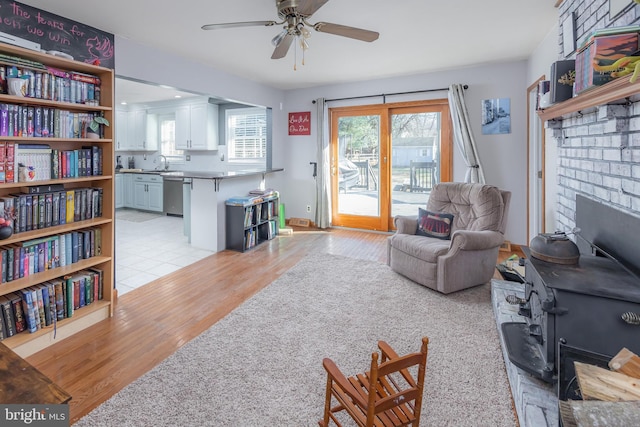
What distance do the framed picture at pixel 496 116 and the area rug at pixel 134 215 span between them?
21.0 ft

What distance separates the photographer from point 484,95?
468 cm

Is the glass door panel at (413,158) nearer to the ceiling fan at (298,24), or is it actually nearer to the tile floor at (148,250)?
the ceiling fan at (298,24)

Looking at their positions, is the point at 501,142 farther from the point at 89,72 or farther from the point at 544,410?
the point at 89,72

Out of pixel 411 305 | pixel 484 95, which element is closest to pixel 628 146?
pixel 411 305

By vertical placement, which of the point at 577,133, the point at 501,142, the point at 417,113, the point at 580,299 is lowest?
the point at 580,299

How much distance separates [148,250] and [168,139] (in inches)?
152

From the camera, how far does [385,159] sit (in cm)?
557

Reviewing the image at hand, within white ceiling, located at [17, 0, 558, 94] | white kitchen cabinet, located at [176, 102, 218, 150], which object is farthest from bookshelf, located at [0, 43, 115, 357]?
white kitchen cabinet, located at [176, 102, 218, 150]

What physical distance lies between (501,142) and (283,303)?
372cm

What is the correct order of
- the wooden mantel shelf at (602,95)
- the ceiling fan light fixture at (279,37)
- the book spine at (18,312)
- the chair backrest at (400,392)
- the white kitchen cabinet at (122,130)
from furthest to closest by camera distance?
the white kitchen cabinet at (122,130) → the ceiling fan light fixture at (279,37) → the book spine at (18,312) → the wooden mantel shelf at (602,95) → the chair backrest at (400,392)

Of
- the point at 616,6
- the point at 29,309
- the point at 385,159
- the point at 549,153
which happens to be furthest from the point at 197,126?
the point at 616,6

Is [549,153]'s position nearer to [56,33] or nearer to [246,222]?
[246,222]

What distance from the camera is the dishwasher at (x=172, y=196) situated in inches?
278

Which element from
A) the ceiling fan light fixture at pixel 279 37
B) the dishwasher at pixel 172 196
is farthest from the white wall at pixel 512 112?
the dishwasher at pixel 172 196
